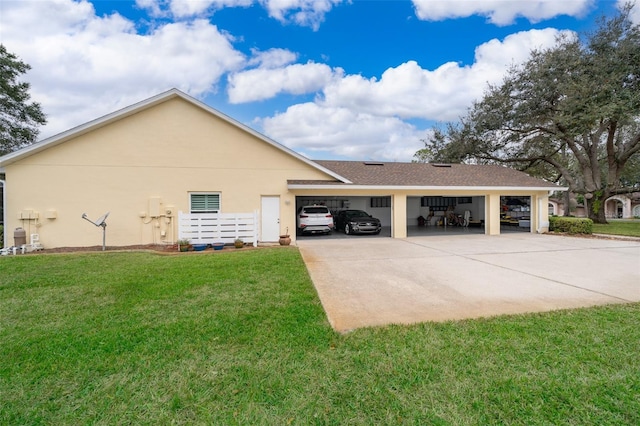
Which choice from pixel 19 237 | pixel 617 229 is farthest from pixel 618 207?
pixel 19 237

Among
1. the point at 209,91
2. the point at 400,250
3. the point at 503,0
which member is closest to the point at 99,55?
the point at 209,91

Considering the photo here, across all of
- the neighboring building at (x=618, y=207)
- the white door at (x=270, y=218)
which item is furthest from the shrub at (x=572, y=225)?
the neighboring building at (x=618, y=207)

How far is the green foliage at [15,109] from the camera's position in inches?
755

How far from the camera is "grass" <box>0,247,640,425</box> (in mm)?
2432

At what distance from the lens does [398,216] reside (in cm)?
1501

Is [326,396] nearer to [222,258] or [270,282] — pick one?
[270,282]

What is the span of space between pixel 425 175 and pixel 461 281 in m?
11.4

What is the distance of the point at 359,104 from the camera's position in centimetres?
2297

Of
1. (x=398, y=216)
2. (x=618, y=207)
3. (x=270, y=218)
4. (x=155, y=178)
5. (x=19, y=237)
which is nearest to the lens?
(x=19, y=237)

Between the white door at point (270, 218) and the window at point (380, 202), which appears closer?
the white door at point (270, 218)

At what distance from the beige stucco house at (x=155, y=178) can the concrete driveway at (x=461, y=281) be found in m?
4.01

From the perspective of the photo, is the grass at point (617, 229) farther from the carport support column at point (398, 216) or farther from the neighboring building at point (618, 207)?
the neighboring building at point (618, 207)

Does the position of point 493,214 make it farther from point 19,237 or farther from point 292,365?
point 19,237

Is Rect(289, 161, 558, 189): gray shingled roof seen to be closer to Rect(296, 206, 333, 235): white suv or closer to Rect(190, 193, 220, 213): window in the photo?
Rect(296, 206, 333, 235): white suv
